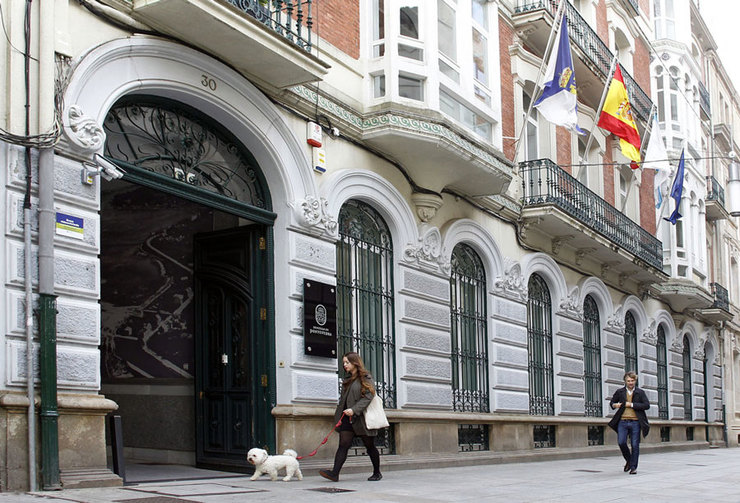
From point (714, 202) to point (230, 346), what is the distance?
25461mm

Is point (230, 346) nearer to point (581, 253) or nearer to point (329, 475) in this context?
point (329, 475)

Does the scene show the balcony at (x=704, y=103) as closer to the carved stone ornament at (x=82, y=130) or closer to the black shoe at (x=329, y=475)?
the black shoe at (x=329, y=475)

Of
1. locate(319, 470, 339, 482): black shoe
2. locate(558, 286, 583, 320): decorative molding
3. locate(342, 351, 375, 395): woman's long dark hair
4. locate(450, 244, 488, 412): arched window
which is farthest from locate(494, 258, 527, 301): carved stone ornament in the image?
locate(319, 470, 339, 482): black shoe

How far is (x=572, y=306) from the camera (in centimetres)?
2148

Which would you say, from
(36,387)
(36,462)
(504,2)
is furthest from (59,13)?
(504,2)

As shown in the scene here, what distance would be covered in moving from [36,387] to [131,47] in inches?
153

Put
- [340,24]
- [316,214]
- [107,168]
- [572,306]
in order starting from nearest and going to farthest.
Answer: [107,168]
[316,214]
[340,24]
[572,306]

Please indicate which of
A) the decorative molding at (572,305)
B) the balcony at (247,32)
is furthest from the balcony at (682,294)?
the balcony at (247,32)

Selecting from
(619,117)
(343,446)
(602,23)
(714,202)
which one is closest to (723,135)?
(714,202)

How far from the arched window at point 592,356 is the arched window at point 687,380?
8.21m

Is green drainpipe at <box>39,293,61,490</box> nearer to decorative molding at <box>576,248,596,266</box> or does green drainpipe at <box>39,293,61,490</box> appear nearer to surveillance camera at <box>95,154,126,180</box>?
surveillance camera at <box>95,154,126,180</box>

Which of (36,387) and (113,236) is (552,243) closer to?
(113,236)

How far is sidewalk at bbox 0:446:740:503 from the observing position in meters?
8.90

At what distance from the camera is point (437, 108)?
14.6m
